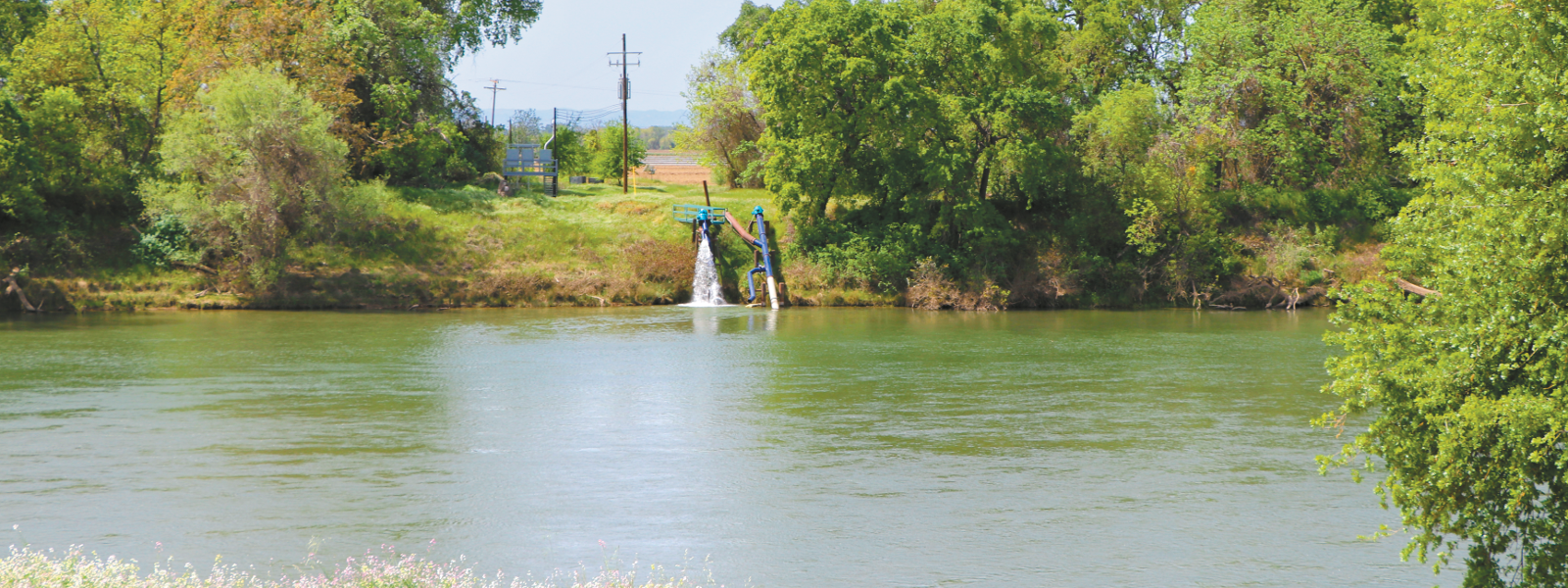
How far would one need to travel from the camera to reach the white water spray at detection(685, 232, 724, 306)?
151 feet

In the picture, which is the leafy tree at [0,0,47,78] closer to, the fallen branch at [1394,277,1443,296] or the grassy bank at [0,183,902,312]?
the grassy bank at [0,183,902,312]

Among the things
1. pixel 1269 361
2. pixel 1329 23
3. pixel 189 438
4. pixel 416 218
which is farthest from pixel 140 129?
pixel 1329 23

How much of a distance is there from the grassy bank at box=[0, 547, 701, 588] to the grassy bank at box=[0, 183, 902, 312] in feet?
106

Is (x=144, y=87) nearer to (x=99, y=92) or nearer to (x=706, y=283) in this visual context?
(x=99, y=92)

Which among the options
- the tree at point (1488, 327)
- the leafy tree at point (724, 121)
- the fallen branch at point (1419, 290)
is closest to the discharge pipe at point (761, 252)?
the leafy tree at point (724, 121)

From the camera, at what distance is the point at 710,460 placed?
17.8 meters

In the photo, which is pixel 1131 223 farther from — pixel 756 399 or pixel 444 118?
pixel 444 118

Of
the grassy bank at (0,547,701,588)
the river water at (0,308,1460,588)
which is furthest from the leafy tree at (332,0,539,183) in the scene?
the grassy bank at (0,547,701,588)

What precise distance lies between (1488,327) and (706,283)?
38847 mm

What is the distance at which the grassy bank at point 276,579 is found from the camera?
9516 millimetres

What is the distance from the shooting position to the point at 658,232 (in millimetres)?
48719

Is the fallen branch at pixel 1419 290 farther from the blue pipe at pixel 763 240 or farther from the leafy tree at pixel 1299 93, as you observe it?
the leafy tree at pixel 1299 93

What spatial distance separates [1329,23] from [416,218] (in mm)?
38782

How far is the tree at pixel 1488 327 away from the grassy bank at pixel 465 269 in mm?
36114
